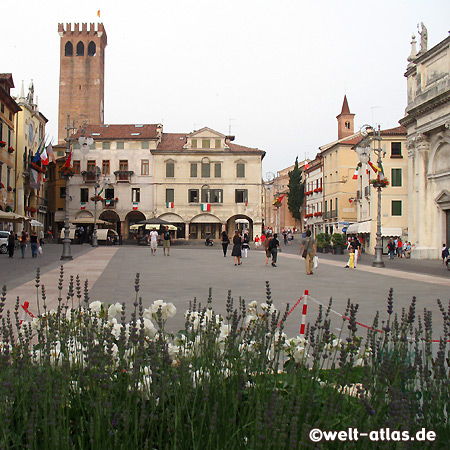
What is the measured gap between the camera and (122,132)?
6769 centimetres

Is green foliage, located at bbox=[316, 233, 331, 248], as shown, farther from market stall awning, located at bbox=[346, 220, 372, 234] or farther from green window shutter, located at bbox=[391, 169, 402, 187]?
green window shutter, located at bbox=[391, 169, 402, 187]

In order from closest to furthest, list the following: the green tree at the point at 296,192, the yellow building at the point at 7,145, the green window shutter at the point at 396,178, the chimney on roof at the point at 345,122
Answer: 1. the yellow building at the point at 7,145
2. the green window shutter at the point at 396,178
3. the chimney on roof at the point at 345,122
4. the green tree at the point at 296,192

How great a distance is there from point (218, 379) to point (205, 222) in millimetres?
62185

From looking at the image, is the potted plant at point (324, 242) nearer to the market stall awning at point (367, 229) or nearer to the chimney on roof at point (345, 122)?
the market stall awning at point (367, 229)

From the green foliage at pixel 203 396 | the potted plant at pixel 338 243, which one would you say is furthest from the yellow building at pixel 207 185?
the green foliage at pixel 203 396

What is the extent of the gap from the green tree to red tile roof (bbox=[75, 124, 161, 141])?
40061mm

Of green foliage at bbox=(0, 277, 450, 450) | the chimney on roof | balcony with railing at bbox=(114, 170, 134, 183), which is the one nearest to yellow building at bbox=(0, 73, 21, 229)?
balcony with railing at bbox=(114, 170, 134, 183)

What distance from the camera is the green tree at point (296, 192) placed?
103 meters

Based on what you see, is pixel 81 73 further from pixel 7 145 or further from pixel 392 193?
pixel 392 193

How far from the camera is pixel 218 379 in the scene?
11.3ft

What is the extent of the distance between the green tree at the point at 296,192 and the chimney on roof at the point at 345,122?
10.5m

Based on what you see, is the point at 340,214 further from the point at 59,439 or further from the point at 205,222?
the point at 59,439

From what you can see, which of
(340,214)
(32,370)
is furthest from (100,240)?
(32,370)

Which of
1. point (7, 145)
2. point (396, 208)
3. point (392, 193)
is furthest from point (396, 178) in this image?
point (7, 145)
